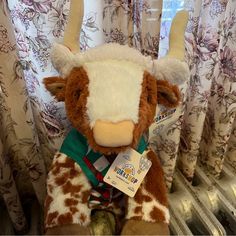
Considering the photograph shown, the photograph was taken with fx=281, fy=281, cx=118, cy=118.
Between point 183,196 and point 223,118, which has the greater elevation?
point 223,118

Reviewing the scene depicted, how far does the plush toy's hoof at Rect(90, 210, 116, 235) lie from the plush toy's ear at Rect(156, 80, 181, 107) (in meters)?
0.31

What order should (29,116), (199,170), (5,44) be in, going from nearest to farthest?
1. (5,44)
2. (29,116)
3. (199,170)

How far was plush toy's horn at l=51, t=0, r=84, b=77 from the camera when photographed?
55 cm

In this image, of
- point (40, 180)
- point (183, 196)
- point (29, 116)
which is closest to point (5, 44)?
point (29, 116)

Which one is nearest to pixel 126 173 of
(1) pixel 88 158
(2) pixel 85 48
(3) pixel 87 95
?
(1) pixel 88 158

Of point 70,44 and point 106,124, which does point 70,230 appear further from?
point 70,44

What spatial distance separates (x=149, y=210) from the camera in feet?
1.97

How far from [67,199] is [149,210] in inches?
6.9

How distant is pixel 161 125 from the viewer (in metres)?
0.72

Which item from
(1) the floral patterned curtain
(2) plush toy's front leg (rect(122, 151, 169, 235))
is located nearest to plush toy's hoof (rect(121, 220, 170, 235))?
(2) plush toy's front leg (rect(122, 151, 169, 235))

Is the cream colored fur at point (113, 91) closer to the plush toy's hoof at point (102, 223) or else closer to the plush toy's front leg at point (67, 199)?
the plush toy's front leg at point (67, 199)

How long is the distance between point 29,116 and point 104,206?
0.28 metres

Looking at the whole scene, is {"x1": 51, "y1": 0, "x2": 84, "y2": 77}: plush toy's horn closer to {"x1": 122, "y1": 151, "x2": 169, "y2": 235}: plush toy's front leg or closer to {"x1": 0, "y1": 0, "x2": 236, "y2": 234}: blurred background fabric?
{"x1": 0, "y1": 0, "x2": 236, "y2": 234}: blurred background fabric

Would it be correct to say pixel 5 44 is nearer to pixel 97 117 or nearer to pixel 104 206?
pixel 97 117
